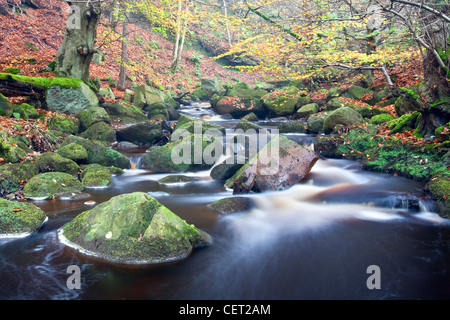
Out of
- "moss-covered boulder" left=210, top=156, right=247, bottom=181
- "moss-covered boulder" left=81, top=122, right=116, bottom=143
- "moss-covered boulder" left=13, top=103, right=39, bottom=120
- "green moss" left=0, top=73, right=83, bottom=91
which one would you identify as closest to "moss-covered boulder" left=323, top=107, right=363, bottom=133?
"moss-covered boulder" left=210, top=156, right=247, bottom=181

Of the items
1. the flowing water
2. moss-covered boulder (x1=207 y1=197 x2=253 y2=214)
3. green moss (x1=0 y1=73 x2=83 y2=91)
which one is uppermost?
green moss (x1=0 y1=73 x2=83 y2=91)

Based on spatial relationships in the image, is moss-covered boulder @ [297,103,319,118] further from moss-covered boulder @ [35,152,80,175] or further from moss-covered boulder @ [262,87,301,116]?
moss-covered boulder @ [35,152,80,175]

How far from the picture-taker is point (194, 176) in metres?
8.22

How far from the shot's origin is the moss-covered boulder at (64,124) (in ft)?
33.1

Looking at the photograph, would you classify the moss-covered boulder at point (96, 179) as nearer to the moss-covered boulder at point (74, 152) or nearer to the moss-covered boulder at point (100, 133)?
the moss-covered boulder at point (74, 152)

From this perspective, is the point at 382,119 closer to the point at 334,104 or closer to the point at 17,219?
the point at 334,104

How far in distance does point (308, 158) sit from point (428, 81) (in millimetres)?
3422

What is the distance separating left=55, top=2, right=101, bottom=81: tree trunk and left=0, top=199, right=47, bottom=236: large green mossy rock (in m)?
9.26

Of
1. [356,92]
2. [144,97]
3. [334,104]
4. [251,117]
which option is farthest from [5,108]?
[356,92]

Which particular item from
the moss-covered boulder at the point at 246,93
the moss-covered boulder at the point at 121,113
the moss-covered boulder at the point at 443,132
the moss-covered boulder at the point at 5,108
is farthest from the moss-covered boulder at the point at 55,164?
the moss-covered boulder at the point at 246,93

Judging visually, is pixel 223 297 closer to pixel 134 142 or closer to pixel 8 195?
→ pixel 8 195

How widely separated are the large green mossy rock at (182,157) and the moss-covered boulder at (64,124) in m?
3.48

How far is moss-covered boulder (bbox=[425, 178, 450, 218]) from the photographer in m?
5.22
